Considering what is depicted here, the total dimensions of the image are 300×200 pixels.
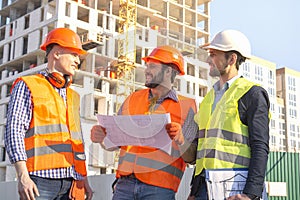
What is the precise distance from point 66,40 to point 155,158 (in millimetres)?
1161

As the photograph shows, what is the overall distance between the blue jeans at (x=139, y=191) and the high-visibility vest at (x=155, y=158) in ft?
0.13

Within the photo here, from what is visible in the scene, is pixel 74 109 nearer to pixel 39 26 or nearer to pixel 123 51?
pixel 123 51

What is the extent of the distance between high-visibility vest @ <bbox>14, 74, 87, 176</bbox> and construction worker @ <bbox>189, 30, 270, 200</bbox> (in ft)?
3.12

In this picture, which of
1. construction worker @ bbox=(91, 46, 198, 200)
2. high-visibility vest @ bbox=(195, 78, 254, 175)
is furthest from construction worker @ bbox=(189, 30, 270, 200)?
construction worker @ bbox=(91, 46, 198, 200)

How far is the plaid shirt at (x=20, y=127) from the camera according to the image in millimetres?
3488

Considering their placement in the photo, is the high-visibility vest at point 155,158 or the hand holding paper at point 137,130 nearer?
the hand holding paper at point 137,130

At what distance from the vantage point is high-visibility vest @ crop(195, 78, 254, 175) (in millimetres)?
3268

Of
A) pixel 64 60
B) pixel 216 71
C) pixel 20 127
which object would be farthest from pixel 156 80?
pixel 20 127

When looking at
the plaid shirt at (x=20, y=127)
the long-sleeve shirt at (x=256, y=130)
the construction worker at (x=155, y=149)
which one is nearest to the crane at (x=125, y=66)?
Result: the construction worker at (x=155, y=149)

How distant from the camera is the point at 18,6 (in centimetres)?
4594

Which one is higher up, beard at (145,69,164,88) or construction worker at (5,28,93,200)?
beard at (145,69,164,88)

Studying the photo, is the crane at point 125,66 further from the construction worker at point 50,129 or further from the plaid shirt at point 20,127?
the plaid shirt at point 20,127

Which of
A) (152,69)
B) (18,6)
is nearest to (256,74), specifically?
(18,6)

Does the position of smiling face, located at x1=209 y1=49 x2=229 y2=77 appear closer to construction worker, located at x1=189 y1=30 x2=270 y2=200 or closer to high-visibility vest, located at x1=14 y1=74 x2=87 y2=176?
construction worker, located at x1=189 y1=30 x2=270 y2=200
